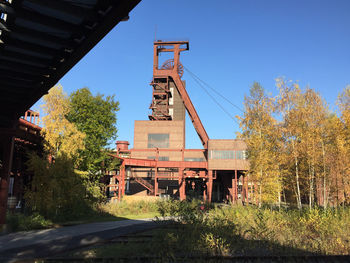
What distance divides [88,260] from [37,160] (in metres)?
9.78

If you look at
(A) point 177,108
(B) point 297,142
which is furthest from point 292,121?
(A) point 177,108

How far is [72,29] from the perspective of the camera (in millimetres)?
5719

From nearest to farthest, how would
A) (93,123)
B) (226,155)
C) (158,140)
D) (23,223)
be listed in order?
1. (23,223)
2. (93,123)
3. (226,155)
4. (158,140)

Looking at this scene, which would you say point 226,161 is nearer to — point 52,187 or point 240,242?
point 52,187

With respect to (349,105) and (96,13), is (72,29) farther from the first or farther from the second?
(349,105)

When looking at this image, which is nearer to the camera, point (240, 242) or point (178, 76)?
point (240, 242)

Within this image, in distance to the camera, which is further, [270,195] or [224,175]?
[224,175]

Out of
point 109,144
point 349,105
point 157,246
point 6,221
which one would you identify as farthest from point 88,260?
point 349,105

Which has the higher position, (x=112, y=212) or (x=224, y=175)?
(x=224, y=175)

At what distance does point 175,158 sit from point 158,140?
5.79m

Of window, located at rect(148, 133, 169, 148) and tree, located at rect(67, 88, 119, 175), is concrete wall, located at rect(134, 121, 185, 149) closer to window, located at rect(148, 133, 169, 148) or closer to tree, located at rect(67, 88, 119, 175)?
window, located at rect(148, 133, 169, 148)

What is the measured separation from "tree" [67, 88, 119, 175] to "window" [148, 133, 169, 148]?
22.8 meters

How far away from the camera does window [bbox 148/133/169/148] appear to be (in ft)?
154

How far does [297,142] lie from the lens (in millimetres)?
16922
